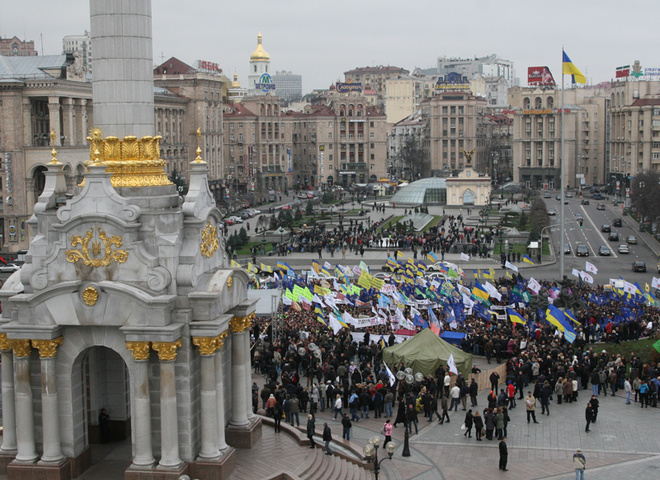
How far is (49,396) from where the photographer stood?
19.5 metres

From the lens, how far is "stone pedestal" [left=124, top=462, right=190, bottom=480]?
19172 mm

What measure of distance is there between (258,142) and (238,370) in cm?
12160

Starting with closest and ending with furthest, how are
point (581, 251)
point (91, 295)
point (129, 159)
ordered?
1. point (91, 295)
2. point (129, 159)
3. point (581, 251)

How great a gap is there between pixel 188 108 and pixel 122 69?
3729 inches

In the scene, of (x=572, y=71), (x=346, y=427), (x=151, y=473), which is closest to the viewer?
(x=151, y=473)

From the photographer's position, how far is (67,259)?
19688 millimetres

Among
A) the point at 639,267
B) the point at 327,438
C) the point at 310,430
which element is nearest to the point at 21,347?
the point at 310,430

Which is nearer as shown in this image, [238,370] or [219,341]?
[219,341]

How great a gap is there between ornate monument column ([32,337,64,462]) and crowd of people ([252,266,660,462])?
229 inches

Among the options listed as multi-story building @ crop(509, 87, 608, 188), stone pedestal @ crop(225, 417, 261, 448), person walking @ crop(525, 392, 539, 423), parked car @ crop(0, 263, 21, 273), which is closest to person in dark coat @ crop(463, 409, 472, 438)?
person walking @ crop(525, 392, 539, 423)

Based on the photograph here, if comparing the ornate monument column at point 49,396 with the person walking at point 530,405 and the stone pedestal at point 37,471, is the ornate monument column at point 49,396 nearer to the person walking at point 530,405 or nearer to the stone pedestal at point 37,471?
the stone pedestal at point 37,471

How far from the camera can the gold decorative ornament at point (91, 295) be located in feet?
63.6

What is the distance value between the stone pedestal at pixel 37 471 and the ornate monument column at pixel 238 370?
4.07 m

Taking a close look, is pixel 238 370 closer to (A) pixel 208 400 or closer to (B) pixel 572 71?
(A) pixel 208 400
